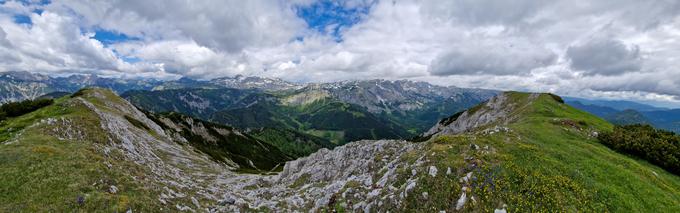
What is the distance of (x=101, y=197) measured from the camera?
881 inches

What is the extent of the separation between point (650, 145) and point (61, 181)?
200 feet

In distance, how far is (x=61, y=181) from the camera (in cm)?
2408

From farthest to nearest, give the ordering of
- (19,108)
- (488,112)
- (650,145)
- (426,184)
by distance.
Result: (488,112), (19,108), (650,145), (426,184)

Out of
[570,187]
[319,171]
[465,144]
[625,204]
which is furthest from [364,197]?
[319,171]

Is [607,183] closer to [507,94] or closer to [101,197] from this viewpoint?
[101,197]

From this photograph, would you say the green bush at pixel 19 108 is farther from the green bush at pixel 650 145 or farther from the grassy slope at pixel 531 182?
the green bush at pixel 650 145

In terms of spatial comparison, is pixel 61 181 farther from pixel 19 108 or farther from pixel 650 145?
pixel 650 145

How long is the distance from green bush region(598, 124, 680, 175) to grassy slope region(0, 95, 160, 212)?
51.6 m

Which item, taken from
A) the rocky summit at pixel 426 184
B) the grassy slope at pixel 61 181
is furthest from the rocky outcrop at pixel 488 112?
the grassy slope at pixel 61 181

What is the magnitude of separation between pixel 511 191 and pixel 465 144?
8.18 metres

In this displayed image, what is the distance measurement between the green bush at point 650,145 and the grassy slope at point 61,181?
51.6 meters

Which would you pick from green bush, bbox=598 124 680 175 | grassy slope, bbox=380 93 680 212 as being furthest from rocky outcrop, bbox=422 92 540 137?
grassy slope, bbox=380 93 680 212

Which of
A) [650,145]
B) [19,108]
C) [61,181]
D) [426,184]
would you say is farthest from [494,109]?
[19,108]

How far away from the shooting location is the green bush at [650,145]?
32781mm
